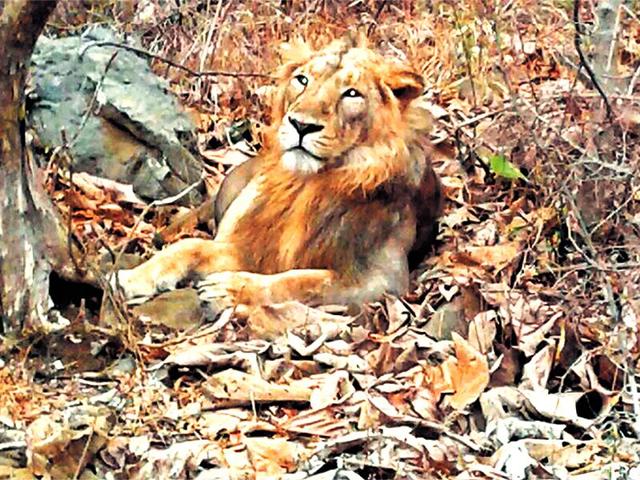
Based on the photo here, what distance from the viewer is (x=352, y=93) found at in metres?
6.43

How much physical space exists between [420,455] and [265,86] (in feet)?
12.3

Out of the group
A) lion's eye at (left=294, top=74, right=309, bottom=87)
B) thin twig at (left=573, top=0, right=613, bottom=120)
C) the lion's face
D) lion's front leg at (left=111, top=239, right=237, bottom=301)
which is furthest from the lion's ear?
lion's front leg at (left=111, top=239, right=237, bottom=301)

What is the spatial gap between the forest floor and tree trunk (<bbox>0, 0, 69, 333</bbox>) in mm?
150

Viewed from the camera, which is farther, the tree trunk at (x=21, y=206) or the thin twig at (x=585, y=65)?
the thin twig at (x=585, y=65)

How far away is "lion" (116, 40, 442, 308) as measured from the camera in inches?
248

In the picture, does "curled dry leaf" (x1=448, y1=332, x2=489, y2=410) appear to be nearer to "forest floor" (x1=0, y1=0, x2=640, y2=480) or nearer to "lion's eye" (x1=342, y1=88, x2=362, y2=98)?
"forest floor" (x1=0, y1=0, x2=640, y2=480)

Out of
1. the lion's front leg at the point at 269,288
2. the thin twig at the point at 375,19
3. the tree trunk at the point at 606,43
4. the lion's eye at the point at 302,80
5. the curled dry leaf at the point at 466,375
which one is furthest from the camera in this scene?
the thin twig at the point at 375,19

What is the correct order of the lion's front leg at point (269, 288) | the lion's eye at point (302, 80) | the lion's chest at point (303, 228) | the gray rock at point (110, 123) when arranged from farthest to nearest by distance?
1. the gray rock at point (110, 123)
2. the lion's eye at point (302, 80)
3. the lion's chest at point (303, 228)
4. the lion's front leg at point (269, 288)

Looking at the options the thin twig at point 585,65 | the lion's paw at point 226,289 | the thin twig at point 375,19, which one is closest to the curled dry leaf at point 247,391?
the lion's paw at point 226,289

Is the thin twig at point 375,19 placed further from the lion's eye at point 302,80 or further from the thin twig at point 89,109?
the lion's eye at point 302,80

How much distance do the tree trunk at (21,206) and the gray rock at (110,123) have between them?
4.61 ft

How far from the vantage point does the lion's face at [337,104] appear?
6.36m

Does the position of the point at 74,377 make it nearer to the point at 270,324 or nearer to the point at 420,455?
the point at 270,324

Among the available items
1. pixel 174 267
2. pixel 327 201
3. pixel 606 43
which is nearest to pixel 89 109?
Answer: pixel 174 267
